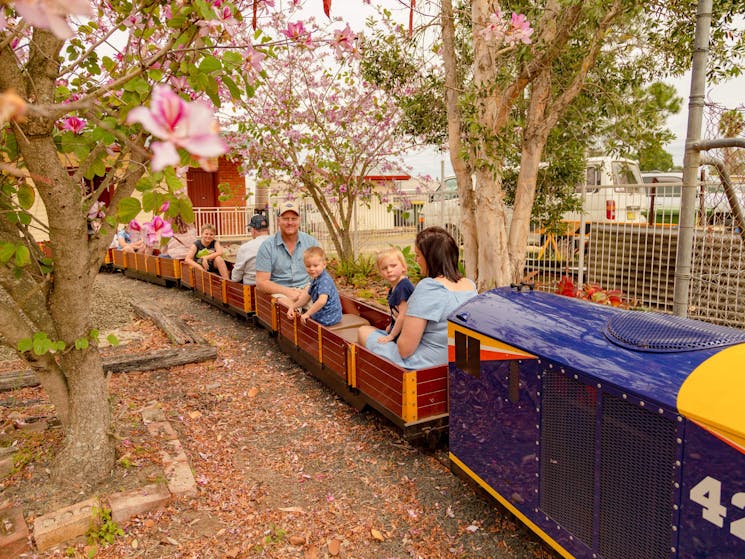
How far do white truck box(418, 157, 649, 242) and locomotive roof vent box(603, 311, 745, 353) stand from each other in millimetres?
6166

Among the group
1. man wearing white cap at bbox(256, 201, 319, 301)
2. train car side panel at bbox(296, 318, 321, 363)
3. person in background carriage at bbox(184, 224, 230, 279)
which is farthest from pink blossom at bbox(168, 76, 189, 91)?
person in background carriage at bbox(184, 224, 230, 279)

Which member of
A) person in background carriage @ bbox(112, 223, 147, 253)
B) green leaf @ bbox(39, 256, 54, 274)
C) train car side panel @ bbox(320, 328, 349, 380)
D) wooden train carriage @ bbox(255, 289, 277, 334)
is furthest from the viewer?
person in background carriage @ bbox(112, 223, 147, 253)

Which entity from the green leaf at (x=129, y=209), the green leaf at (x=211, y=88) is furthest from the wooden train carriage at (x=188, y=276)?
the green leaf at (x=129, y=209)

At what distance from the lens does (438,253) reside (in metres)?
3.98

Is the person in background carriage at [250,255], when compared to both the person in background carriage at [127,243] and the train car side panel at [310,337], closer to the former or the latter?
the train car side panel at [310,337]

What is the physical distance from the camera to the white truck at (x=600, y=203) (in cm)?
941

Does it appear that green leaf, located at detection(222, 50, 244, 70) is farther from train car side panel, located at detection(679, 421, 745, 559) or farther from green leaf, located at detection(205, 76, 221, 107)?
train car side panel, located at detection(679, 421, 745, 559)

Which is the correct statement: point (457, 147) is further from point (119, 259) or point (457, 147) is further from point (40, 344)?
point (119, 259)

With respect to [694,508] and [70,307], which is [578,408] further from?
[70,307]

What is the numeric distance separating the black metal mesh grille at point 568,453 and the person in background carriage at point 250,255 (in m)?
5.87

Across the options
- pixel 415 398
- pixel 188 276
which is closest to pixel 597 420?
pixel 415 398

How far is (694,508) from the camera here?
1831 mm

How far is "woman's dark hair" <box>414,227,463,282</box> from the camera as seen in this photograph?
13.1ft

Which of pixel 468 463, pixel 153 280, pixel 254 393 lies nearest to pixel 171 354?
pixel 254 393
